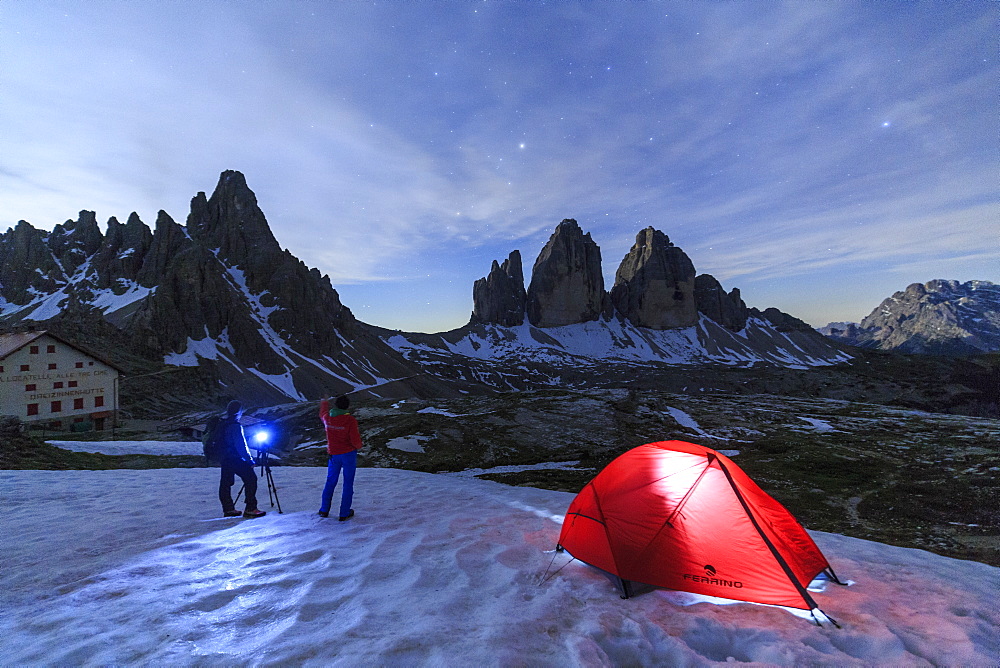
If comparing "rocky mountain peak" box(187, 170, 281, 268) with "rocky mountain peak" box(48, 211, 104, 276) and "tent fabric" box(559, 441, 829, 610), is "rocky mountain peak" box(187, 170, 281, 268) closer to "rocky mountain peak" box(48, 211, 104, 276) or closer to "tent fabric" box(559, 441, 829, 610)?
"rocky mountain peak" box(48, 211, 104, 276)

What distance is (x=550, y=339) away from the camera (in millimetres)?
195125

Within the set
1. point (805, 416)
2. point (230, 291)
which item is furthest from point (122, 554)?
point (230, 291)

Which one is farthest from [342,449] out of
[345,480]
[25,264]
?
[25,264]

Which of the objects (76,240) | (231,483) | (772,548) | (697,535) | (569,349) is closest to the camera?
(772,548)

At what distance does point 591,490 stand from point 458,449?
20.9 meters

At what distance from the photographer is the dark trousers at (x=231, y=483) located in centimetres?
905

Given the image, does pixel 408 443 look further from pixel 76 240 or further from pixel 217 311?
pixel 76 240

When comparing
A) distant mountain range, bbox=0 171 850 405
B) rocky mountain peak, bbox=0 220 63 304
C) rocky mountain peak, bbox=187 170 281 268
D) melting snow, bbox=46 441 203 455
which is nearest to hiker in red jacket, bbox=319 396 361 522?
melting snow, bbox=46 441 203 455

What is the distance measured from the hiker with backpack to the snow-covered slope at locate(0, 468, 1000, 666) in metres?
0.49

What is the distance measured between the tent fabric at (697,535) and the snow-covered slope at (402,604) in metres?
→ 0.29

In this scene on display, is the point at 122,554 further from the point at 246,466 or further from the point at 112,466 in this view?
the point at 112,466

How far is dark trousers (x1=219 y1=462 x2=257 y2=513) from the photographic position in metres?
9.05

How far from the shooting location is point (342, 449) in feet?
29.0

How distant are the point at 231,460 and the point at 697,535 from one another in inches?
373
